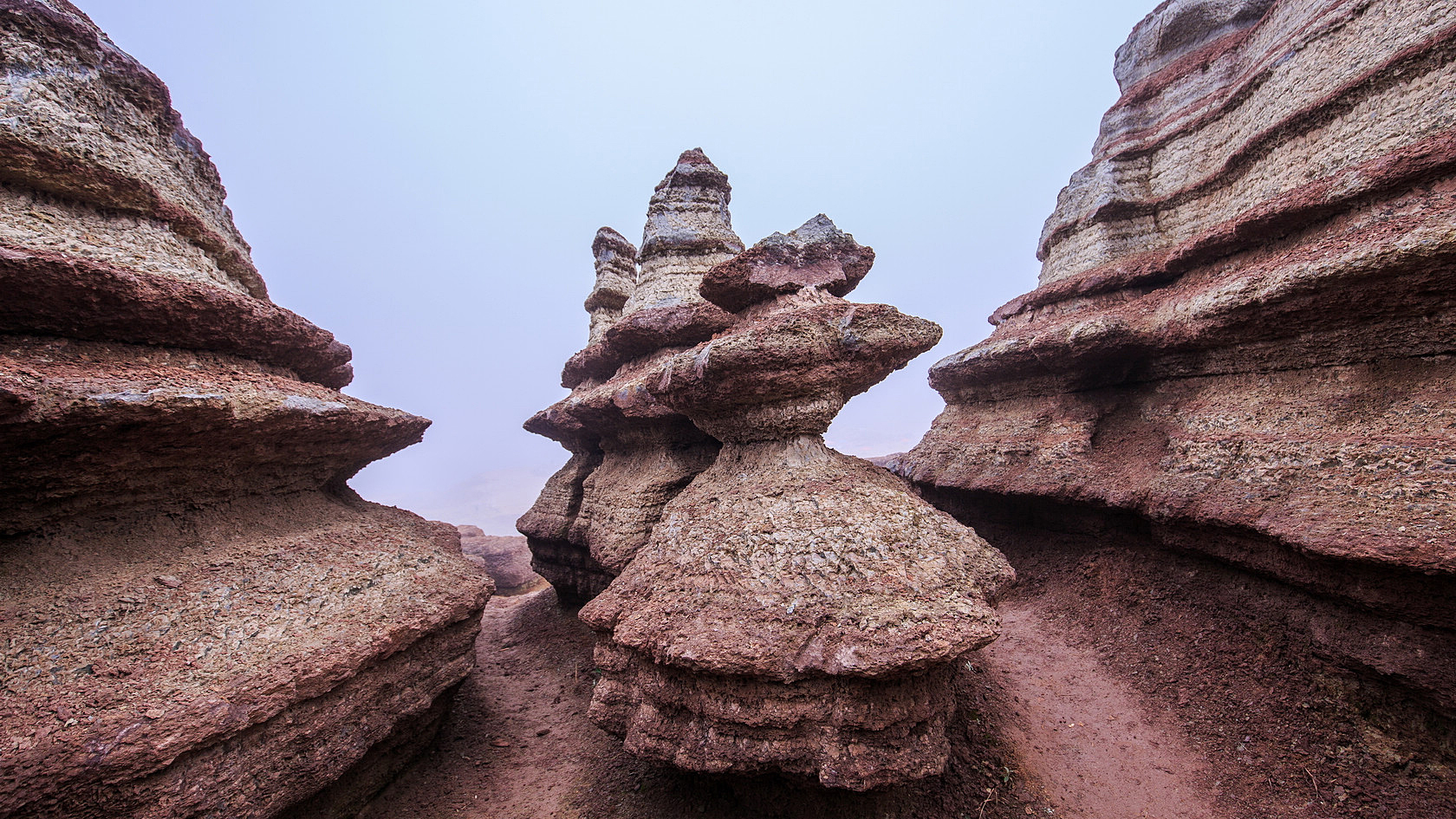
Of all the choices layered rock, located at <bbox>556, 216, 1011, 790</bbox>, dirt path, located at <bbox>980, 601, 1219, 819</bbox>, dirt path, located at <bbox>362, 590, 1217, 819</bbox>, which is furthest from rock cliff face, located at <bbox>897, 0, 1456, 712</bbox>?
layered rock, located at <bbox>556, 216, 1011, 790</bbox>

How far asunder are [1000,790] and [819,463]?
335 cm

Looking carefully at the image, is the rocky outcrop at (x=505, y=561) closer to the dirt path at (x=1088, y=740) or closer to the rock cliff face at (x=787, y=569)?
the rock cliff face at (x=787, y=569)

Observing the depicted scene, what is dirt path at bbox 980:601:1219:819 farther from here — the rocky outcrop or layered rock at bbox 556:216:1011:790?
the rocky outcrop

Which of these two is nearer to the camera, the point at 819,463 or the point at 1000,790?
the point at 1000,790

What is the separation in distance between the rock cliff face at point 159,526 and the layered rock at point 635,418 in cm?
230

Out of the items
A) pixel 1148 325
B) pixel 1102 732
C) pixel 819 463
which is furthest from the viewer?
pixel 1148 325

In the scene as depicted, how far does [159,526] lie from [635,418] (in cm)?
485

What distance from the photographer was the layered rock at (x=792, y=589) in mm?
3652

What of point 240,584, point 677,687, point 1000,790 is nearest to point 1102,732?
point 1000,790

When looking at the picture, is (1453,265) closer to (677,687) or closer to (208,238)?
(677,687)

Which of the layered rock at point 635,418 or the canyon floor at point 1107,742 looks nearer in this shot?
the canyon floor at point 1107,742

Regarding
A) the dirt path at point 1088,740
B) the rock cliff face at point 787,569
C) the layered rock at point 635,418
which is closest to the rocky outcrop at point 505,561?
the layered rock at point 635,418

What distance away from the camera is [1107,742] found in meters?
4.97

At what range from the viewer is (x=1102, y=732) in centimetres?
508
